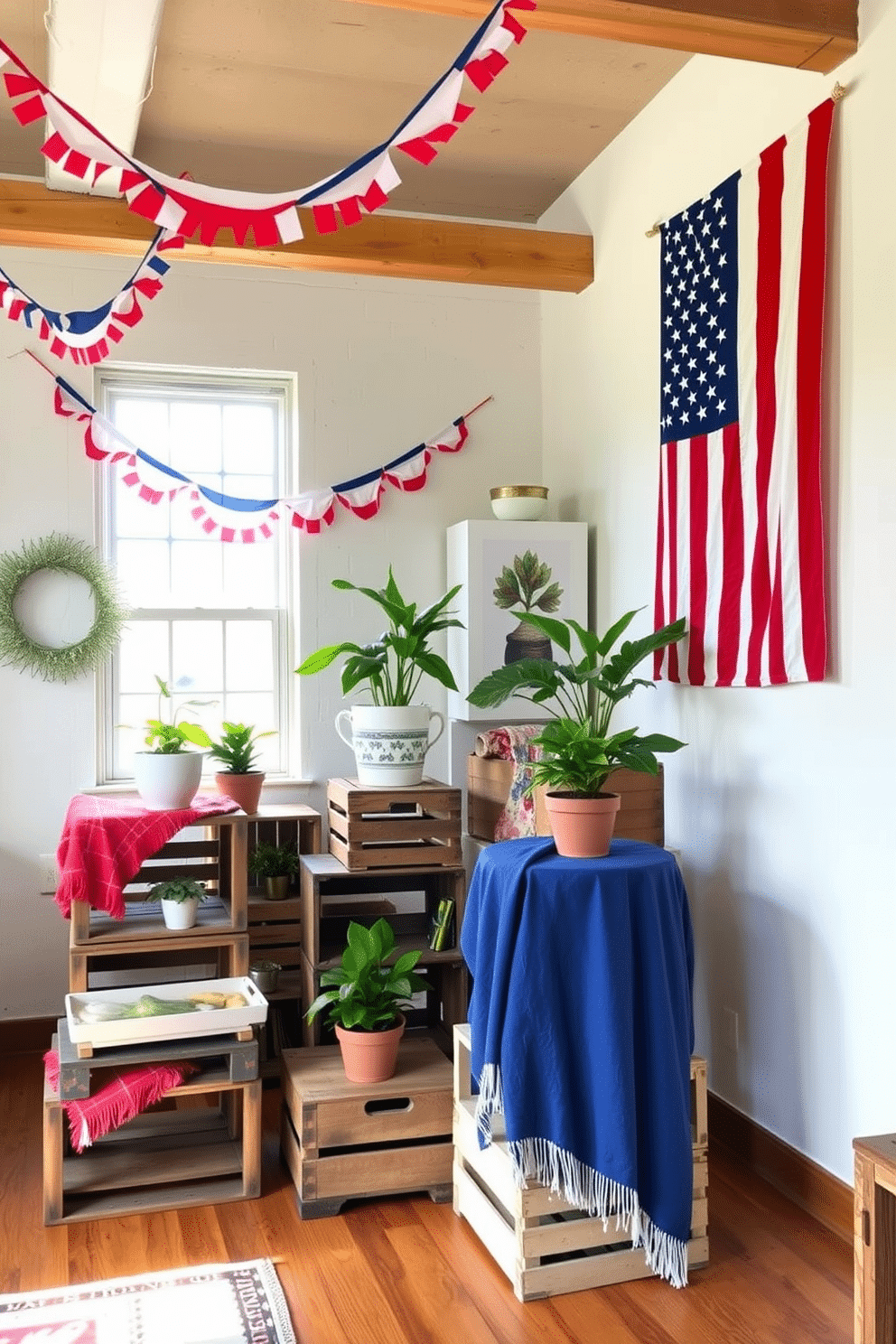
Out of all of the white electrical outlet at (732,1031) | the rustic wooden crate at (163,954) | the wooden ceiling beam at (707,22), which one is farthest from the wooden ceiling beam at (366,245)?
the white electrical outlet at (732,1031)

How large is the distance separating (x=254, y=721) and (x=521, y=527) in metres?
1.28

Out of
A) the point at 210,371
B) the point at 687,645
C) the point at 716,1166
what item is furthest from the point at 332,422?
the point at 716,1166

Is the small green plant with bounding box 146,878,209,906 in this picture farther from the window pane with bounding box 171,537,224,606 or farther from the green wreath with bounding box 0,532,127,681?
the window pane with bounding box 171,537,224,606

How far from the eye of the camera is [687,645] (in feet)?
11.9

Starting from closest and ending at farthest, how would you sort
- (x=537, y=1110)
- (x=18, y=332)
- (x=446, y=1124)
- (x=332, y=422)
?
(x=537, y=1110) < (x=446, y=1124) < (x=18, y=332) < (x=332, y=422)

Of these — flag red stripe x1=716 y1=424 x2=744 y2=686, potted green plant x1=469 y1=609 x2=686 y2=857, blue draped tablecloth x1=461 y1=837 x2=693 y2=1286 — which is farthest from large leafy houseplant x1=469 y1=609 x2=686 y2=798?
blue draped tablecloth x1=461 y1=837 x2=693 y2=1286

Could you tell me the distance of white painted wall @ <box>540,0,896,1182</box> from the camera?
9.22 ft

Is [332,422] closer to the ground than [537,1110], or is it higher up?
higher up

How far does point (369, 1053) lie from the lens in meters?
3.17

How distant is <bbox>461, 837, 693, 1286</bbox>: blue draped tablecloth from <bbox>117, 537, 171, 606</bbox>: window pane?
2.41 meters

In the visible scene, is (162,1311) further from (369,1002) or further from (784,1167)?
(784,1167)

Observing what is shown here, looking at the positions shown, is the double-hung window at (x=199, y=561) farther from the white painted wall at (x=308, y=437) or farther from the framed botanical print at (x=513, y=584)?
the framed botanical print at (x=513, y=584)

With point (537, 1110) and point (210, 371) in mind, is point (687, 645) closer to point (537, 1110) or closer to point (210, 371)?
point (537, 1110)

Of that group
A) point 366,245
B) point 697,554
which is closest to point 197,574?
point 366,245
